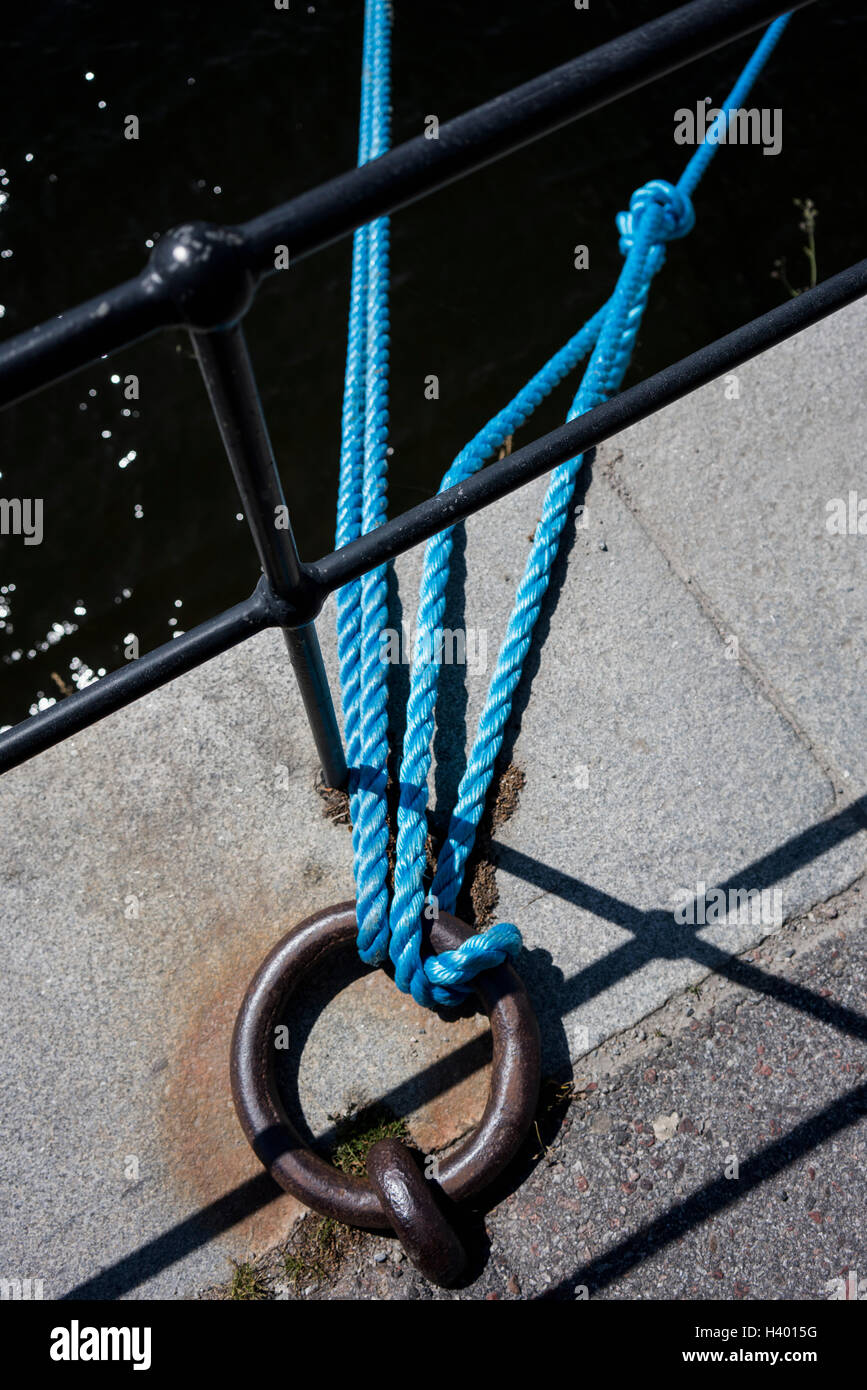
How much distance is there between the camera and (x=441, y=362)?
368 cm

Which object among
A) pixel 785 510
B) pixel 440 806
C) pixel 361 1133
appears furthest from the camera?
pixel 785 510

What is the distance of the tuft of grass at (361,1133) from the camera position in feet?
6.64

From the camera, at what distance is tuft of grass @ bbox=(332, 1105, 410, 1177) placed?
2025 mm

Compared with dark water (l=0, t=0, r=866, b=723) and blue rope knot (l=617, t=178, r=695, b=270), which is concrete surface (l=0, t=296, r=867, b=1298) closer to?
blue rope knot (l=617, t=178, r=695, b=270)

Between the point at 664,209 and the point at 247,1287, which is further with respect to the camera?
the point at 664,209

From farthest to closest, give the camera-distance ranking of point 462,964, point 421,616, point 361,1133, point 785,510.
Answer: point 785,510 < point 421,616 < point 361,1133 < point 462,964

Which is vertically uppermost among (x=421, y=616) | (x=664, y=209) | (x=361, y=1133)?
(x=664, y=209)

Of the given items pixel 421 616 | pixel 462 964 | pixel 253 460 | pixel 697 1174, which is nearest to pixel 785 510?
pixel 421 616

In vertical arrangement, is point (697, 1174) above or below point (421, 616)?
below

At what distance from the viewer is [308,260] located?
3.80 m

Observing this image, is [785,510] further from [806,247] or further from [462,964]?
[806,247]

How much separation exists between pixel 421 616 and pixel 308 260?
1.96 m

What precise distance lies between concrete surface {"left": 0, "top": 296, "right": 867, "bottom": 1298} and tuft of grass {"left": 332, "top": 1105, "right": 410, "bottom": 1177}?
0.13ft

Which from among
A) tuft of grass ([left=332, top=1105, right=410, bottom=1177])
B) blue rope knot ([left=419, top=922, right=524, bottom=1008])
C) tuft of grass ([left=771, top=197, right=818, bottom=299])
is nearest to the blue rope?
blue rope knot ([left=419, top=922, right=524, bottom=1008])
